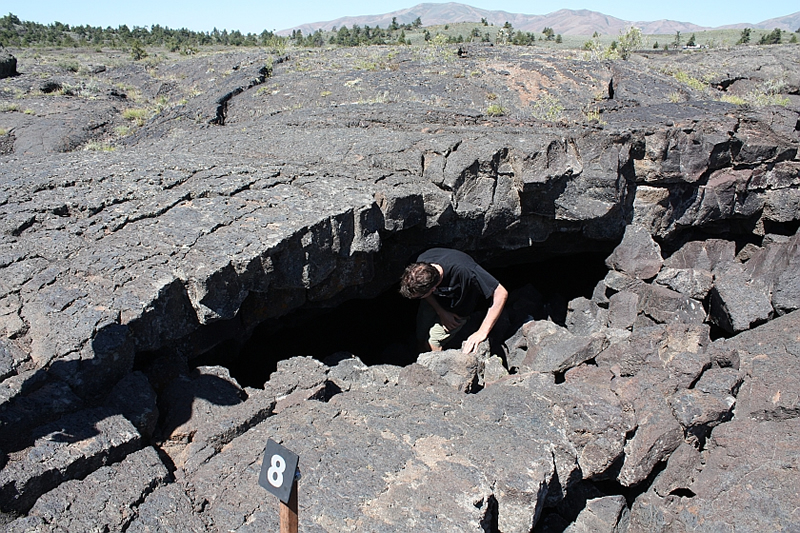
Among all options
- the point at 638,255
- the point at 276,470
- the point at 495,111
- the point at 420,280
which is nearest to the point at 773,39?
the point at 495,111

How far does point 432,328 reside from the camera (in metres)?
4.89

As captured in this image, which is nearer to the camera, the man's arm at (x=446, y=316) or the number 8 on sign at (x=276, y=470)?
the number 8 on sign at (x=276, y=470)

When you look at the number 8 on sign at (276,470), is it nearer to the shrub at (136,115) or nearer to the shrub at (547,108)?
the shrub at (547,108)

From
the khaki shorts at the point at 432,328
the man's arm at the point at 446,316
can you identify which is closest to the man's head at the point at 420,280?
the man's arm at the point at 446,316

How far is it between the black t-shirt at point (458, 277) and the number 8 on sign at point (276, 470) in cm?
259

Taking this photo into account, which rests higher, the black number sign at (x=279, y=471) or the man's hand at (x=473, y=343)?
the black number sign at (x=279, y=471)

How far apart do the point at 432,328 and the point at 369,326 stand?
52.2 inches

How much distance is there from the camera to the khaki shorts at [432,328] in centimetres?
485

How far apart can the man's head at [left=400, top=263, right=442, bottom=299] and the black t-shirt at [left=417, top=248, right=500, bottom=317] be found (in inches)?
9.7

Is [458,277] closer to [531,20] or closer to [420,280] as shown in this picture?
[420,280]

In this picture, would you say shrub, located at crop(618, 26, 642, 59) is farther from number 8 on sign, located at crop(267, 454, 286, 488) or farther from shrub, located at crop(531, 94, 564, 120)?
number 8 on sign, located at crop(267, 454, 286, 488)

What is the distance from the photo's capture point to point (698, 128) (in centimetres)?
584

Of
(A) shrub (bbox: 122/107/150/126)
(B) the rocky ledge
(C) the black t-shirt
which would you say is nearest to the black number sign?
(B) the rocky ledge

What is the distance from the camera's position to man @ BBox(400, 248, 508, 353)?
160 inches
